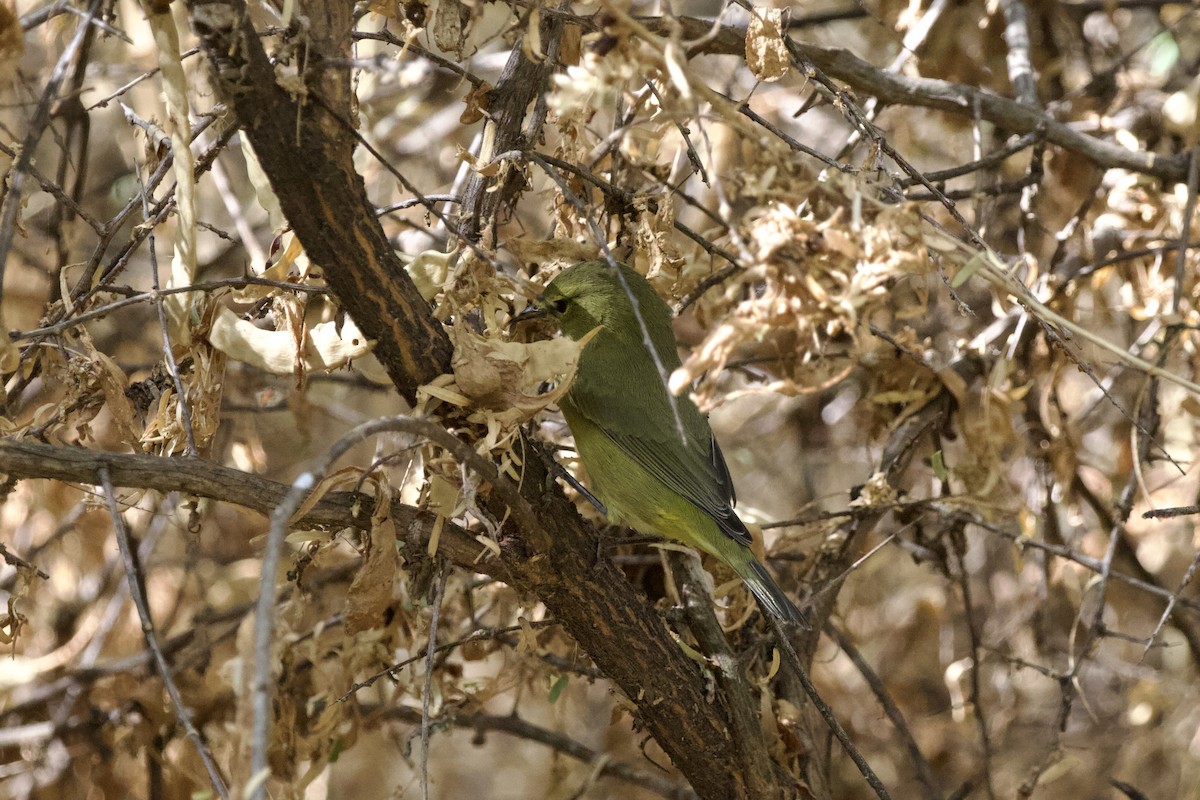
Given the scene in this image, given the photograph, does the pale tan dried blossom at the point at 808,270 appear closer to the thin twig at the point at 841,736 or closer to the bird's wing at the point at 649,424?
the thin twig at the point at 841,736

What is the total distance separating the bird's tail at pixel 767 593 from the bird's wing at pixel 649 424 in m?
0.16

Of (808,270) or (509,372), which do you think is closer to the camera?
(808,270)

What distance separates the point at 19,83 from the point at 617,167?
88.4 inches

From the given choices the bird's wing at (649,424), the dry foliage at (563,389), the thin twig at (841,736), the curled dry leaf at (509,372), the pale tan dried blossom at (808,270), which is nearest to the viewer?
the pale tan dried blossom at (808,270)

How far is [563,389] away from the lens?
2.23 m

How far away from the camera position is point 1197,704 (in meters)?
4.67

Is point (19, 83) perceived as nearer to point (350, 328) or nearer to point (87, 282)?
point (87, 282)

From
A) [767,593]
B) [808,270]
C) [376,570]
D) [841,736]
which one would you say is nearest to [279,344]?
[376,570]

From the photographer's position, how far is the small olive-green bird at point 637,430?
333 centimetres

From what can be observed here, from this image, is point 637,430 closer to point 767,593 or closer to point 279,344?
point 767,593

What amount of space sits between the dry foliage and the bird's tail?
8 centimetres

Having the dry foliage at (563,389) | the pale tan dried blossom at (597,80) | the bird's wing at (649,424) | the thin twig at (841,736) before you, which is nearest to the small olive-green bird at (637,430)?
the bird's wing at (649,424)

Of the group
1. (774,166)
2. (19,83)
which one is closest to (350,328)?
(774,166)

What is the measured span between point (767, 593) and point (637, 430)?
71 centimetres
